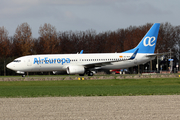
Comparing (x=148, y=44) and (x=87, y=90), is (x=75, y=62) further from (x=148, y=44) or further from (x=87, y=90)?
(x=87, y=90)

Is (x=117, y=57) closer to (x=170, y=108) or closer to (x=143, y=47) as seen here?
(x=143, y=47)

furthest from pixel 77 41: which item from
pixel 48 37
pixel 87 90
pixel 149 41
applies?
pixel 87 90

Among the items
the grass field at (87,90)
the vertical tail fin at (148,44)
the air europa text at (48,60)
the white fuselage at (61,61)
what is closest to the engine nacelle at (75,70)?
the white fuselage at (61,61)

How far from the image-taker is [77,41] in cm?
9944

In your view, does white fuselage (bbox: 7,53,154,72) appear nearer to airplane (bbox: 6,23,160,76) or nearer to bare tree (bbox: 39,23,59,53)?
airplane (bbox: 6,23,160,76)

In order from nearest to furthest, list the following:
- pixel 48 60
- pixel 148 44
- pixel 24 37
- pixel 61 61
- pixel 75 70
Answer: pixel 75 70, pixel 48 60, pixel 61 61, pixel 148 44, pixel 24 37

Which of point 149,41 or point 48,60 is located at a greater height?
point 149,41

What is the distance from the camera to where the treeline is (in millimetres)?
73000

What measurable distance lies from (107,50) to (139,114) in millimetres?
82402

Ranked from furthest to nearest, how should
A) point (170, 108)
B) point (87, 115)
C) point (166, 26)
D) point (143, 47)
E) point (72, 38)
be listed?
point (72, 38), point (166, 26), point (143, 47), point (170, 108), point (87, 115)

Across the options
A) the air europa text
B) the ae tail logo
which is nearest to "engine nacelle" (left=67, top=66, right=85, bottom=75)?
the air europa text

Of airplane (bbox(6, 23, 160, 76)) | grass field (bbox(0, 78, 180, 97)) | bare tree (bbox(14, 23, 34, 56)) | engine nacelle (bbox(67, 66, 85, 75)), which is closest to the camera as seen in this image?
grass field (bbox(0, 78, 180, 97))

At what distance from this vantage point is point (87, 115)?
33.1ft

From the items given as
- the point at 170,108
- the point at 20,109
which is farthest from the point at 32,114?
the point at 170,108
